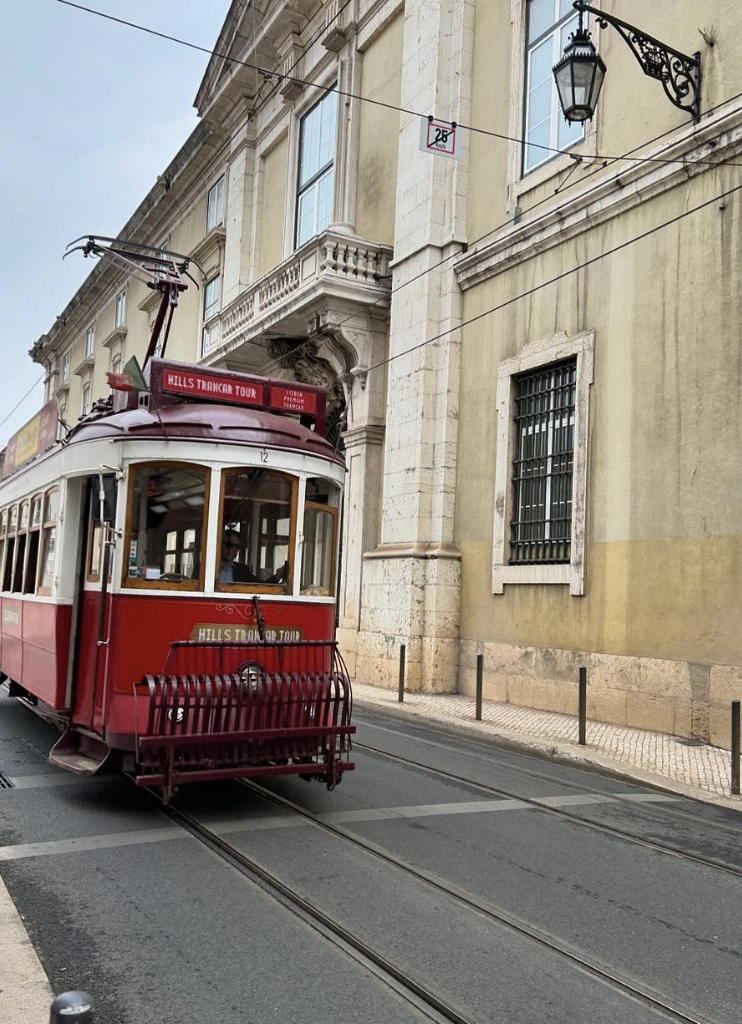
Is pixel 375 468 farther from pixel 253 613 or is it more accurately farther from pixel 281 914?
pixel 281 914

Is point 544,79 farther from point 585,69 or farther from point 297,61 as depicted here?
point 297,61

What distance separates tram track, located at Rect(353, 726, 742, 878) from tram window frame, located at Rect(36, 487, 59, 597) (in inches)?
143

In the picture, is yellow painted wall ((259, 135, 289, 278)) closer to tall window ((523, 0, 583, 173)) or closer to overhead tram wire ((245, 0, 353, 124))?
overhead tram wire ((245, 0, 353, 124))

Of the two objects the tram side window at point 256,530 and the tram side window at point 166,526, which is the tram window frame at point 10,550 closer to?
the tram side window at point 166,526

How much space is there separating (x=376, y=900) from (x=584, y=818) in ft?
9.22

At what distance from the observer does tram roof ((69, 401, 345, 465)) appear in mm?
7164

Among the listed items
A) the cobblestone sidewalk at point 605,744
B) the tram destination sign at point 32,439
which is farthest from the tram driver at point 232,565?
the cobblestone sidewalk at point 605,744

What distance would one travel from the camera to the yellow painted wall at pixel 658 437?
1091 centimetres

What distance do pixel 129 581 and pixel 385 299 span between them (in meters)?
12.3

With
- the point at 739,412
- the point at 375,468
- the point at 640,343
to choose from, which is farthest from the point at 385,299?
the point at 739,412

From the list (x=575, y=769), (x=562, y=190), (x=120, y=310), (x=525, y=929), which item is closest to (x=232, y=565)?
(x=525, y=929)

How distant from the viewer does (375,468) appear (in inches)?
728

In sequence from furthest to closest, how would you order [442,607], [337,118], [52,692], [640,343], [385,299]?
[337,118] < [385,299] < [442,607] < [640,343] < [52,692]

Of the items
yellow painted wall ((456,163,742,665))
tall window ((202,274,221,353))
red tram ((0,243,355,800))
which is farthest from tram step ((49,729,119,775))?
tall window ((202,274,221,353))
